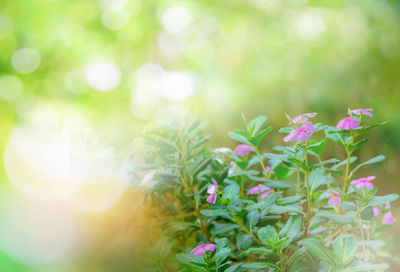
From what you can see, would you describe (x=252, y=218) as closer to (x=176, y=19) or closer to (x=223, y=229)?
(x=223, y=229)

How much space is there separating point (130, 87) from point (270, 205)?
10234 mm

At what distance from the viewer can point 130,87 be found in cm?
1079

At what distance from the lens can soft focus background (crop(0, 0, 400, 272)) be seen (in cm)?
135

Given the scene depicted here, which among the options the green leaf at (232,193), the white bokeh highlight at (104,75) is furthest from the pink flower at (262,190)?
the white bokeh highlight at (104,75)

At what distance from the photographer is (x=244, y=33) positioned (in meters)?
8.41

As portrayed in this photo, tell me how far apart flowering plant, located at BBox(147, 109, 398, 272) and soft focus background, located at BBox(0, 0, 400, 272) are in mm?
134

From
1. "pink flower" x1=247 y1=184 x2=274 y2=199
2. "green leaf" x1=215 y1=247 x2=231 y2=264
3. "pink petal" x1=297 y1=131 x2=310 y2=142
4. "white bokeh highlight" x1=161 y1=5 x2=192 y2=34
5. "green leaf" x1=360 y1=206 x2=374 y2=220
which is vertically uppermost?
"white bokeh highlight" x1=161 y1=5 x2=192 y2=34

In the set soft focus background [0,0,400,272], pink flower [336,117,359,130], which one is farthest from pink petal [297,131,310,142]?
soft focus background [0,0,400,272]

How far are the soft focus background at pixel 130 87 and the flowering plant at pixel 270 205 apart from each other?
5.3 inches

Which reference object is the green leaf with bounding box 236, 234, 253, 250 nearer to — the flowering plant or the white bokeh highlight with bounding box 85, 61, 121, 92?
the flowering plant

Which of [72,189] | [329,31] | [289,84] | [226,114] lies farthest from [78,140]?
[329,31]

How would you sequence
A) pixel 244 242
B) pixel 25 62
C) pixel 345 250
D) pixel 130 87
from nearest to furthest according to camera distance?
pixel 345 250 → pixel 244 242 → pixel 25 62 → pixel 130 87

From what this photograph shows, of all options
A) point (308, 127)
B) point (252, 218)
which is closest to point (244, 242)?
point (252, 218)

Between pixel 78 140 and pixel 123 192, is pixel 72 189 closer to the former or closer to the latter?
pixel 123 192
